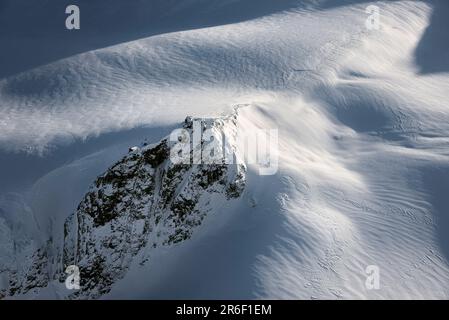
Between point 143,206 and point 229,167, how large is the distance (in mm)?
2147

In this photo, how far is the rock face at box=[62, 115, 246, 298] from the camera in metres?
11.6

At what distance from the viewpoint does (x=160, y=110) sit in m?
15.8

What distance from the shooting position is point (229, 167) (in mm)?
11820

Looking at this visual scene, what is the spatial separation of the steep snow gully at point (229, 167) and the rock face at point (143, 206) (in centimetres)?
3

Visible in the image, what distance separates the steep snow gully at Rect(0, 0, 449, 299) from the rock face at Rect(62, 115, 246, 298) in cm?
3

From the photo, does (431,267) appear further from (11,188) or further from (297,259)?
(11,188)

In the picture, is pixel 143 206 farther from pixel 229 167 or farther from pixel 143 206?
pixel 229 167

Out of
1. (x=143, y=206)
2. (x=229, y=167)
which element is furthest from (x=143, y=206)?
(x=229, y=167)

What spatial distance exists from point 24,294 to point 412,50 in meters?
18.1

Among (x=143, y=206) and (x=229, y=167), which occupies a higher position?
(x=229, y=167)

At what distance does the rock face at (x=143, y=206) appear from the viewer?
11641 mm
